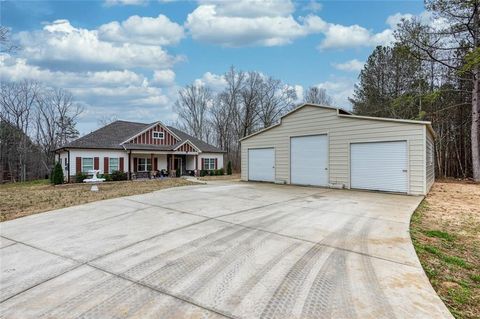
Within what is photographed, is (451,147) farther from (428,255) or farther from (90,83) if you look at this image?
(90,83)

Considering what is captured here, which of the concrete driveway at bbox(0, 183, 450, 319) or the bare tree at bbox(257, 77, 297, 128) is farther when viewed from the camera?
the bare tree at bbox(257, 77, 297, 128)

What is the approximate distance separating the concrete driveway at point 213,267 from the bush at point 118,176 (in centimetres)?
1447

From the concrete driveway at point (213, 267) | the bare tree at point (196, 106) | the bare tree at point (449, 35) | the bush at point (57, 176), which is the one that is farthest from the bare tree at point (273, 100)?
the concrete driveway at point (213, 267)

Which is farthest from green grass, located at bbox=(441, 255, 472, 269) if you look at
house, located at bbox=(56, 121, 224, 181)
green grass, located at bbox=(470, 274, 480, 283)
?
house, located at bbox=(56, 121, 224, 181)

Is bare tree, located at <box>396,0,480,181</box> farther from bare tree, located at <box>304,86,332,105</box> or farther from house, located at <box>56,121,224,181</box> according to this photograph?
bare tree, located at <box>304,86,332,105</box>

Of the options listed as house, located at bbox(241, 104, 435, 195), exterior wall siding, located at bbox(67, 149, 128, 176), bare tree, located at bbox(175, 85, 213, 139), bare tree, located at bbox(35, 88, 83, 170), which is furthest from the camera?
bare tree, located at bbox(175, 85, 213, 139)

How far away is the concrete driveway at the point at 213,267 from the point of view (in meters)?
2.48

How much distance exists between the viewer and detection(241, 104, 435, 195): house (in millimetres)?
10148

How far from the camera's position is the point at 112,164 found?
817 inches

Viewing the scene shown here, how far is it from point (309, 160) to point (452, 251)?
9172 millimetres

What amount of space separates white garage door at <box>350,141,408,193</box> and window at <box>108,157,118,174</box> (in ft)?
54.7

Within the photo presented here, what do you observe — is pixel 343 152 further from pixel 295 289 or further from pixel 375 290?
pixel 295 289

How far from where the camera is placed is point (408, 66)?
810 inches

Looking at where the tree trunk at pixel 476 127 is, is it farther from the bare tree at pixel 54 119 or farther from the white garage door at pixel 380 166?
the bare tree at pixel 54 119
